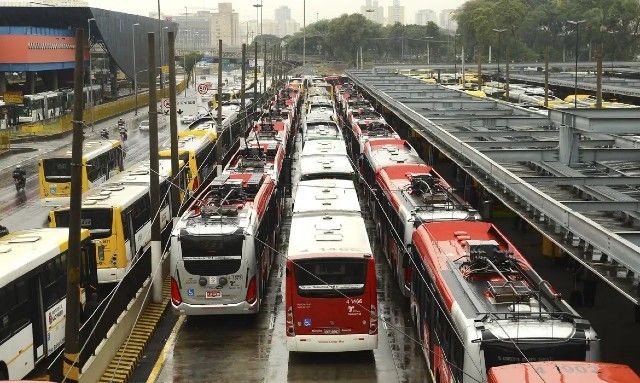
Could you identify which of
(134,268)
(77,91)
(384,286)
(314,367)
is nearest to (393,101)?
(384,286)

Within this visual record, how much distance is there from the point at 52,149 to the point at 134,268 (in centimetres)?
3451

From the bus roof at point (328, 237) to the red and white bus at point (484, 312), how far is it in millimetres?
1222

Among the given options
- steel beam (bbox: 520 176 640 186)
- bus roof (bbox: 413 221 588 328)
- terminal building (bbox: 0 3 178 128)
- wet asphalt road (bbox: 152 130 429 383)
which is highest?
terminal building (bbox: 0 3 178 128)

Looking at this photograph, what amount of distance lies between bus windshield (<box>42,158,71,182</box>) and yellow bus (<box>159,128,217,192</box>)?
327 centimetres

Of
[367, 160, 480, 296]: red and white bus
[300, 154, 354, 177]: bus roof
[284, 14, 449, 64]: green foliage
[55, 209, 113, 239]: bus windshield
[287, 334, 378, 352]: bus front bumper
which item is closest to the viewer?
[287, 334, 378, 352]: bus front bumper

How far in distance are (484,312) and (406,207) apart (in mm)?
7463

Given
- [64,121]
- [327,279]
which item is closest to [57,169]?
[327,279]

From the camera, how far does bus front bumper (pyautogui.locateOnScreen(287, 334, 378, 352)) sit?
14.8 metres

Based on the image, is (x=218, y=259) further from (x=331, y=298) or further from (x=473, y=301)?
(x=473, y=301)

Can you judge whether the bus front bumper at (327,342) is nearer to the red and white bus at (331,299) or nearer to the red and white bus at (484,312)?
the red and white bus at (331,299)

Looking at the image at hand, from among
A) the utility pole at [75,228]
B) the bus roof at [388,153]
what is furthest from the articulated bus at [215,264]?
the bus roof at [388,153]

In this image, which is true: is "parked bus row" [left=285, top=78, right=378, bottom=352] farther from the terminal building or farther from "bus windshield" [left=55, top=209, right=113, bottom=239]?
the terminal building

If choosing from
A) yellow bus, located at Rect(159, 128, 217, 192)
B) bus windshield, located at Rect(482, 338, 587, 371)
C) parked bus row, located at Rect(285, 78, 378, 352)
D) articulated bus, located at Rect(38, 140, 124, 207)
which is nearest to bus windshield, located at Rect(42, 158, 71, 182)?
articulated bus, located at Rect(38, 140, 124, 207)

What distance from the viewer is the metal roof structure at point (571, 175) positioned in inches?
465
